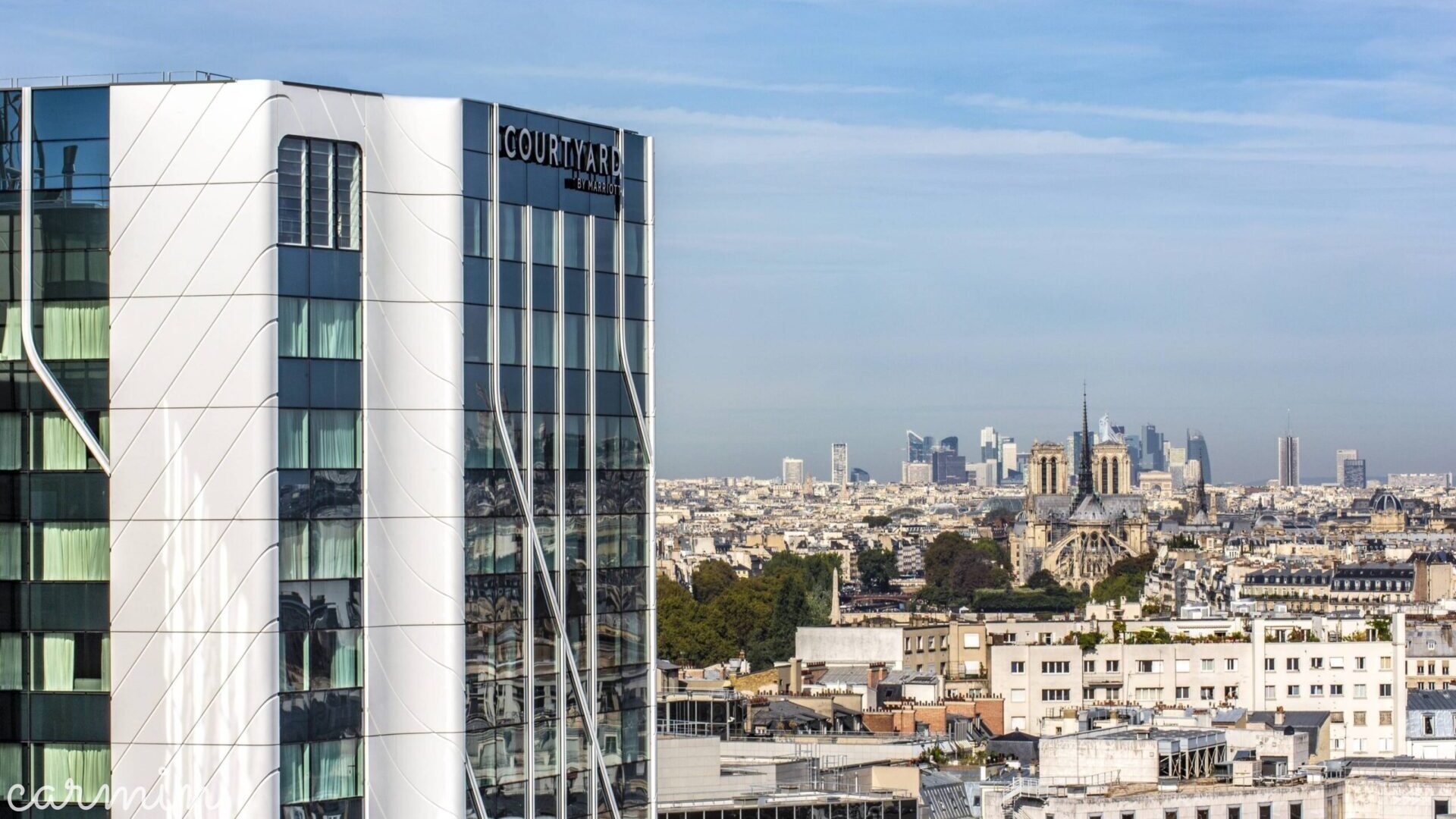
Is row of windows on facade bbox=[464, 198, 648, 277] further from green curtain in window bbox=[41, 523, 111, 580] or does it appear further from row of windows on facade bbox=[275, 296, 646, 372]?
green curtain in window bbox=[41, 523, 111, 580]

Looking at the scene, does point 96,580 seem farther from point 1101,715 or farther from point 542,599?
point 1101,715

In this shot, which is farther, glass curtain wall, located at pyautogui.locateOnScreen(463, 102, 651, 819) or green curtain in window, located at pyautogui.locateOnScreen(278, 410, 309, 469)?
glass curtain wall, located at pyautogui.locateOnScreen(463, 102, 651, 819)

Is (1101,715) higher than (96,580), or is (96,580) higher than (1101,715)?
(96,580)

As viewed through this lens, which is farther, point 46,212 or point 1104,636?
point 1104,636

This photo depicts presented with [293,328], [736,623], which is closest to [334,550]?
[293,328]

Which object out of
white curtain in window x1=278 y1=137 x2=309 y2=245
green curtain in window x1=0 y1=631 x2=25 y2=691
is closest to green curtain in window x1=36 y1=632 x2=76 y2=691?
green curtain in window x1=0 y1=631 x2=25 y2=691

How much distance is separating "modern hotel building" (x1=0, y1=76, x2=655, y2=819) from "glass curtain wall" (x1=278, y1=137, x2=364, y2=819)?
0.04 m

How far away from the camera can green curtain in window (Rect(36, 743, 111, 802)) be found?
117 ft

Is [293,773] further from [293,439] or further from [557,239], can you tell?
[557,239]

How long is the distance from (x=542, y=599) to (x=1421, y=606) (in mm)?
125008

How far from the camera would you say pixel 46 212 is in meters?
36.0

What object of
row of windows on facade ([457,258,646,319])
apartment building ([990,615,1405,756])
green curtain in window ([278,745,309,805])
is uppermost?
row of windows on facade ([457,258,646,319])

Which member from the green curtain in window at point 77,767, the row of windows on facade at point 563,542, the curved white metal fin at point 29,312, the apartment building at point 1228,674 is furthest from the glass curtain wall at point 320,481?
the apartment building at point 1228,674

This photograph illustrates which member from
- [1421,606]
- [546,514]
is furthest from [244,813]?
[1421,606]
